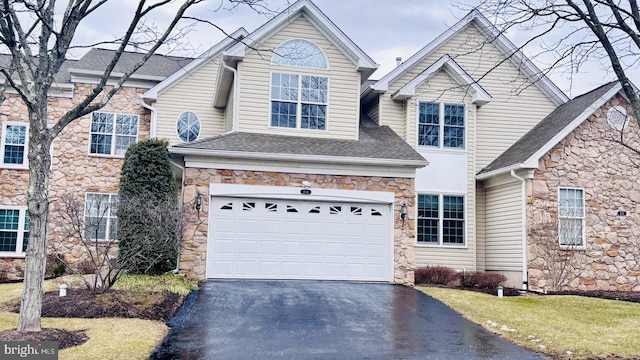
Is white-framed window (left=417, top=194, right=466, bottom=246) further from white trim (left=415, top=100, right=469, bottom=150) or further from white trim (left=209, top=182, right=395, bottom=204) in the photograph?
white trim (left=209, top=182, right=395, bottom=204)

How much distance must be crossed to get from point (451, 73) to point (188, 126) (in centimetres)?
876

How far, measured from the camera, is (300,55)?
1791 centimetres

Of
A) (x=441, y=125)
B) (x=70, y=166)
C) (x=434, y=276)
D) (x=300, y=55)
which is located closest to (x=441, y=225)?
(x=434, y=276)

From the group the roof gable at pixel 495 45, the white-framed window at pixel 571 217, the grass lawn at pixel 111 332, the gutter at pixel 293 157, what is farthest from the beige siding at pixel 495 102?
the grass lawn at pixel 111 332

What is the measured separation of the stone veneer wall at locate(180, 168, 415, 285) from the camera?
1550 centimetres

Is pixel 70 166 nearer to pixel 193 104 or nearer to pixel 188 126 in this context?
pixel 188 126

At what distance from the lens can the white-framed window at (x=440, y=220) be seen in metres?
19.2

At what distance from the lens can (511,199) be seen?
1848cm

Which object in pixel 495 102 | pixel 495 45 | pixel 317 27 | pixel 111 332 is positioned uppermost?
pixel 495 45

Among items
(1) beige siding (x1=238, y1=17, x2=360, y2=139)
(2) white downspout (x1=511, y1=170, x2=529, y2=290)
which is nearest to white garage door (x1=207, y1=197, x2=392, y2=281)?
(1) beige siding (x1=238, y1=17, x2=360, y2=139)

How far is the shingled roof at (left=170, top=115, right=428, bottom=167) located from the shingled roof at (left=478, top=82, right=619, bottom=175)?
134 inches

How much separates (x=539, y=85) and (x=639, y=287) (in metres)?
7.26

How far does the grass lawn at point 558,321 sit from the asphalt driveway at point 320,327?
42 centimetres

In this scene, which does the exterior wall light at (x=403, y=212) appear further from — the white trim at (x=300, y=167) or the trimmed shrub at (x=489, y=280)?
the trimmed shrub at (x=489, y=280)
